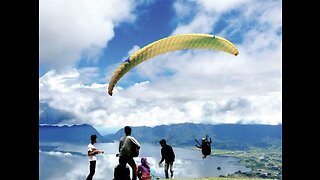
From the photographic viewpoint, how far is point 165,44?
11070 millimetres

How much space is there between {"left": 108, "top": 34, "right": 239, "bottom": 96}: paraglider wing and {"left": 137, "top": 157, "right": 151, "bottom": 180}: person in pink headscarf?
1997 millimetres

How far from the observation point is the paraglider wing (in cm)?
1080

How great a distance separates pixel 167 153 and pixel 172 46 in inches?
137

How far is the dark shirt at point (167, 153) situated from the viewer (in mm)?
12898

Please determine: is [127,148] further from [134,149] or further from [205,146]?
[205,146]

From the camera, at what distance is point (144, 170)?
36.6 ft

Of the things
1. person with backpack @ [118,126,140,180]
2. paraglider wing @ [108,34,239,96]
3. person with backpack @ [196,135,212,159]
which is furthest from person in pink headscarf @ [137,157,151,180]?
person with backpack @ [196,135,212,159]

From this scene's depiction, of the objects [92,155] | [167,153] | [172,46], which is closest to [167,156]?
[167,153]

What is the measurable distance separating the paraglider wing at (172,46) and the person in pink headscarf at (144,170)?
2.00m

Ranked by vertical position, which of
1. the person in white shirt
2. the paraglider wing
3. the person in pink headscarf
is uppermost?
the paraglider wing

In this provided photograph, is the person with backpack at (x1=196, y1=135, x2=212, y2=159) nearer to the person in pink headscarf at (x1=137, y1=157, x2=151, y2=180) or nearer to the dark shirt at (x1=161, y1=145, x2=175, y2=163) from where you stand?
the dark shirt at (x1=161, y1=145, x2=175, y2=163)
